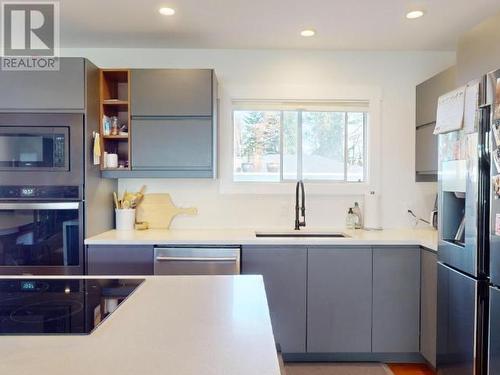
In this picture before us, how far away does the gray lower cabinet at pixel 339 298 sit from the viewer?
256 cm

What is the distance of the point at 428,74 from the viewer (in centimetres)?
317

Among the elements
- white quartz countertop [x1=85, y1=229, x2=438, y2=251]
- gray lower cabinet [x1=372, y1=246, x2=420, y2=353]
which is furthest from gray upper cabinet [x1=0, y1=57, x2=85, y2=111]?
gray lower cabinet [x1=372, y1=246, x2=420, y2=353]

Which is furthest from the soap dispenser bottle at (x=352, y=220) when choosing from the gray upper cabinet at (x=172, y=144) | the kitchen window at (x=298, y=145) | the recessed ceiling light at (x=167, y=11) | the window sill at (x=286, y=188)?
the recessed ceiling light at (x=167, y=11)

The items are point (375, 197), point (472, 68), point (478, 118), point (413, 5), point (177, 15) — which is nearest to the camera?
point (478, 118)

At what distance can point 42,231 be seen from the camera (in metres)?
2.50

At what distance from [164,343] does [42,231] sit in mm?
1978

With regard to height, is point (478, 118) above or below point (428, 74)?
below

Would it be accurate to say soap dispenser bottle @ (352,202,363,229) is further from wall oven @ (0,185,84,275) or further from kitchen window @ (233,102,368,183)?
wall oven @ (0,185,84,275)

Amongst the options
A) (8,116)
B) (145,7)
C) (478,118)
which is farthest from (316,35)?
(8,116)

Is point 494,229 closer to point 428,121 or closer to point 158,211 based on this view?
point 428,121

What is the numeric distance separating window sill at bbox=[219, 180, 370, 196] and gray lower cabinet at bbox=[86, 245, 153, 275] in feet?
2.90

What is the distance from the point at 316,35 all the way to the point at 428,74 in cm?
109

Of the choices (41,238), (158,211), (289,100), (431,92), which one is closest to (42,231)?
(41,238)

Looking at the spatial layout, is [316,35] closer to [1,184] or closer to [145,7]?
[145,7]
